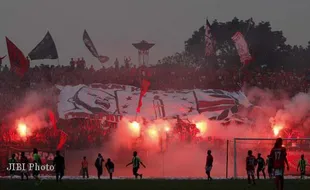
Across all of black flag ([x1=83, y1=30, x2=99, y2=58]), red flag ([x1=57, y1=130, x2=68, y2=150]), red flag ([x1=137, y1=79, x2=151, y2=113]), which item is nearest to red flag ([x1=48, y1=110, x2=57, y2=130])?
red flag ([x1=57, y1=130, x2=68, y2=150])

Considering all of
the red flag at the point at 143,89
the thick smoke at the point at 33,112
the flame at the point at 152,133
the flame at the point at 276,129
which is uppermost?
the red flag at the point at 143,89

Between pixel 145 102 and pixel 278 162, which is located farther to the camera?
pixel 145 102

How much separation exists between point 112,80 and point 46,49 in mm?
5270

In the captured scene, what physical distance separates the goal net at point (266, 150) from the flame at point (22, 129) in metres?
13.5

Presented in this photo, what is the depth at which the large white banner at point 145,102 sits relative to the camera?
4162 cm

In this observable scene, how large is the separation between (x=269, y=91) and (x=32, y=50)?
17.5 m

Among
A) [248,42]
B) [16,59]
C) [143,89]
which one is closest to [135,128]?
[143,89]

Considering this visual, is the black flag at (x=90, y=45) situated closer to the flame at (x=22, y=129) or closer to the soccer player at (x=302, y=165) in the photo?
the flame at (x=22, y=129)

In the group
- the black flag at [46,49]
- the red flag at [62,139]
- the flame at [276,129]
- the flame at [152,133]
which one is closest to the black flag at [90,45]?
the black flag at [46,49]

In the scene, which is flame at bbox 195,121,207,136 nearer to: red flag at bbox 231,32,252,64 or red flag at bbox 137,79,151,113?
red flag at bbox 137,79,151,113

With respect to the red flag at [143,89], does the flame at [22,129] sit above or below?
below

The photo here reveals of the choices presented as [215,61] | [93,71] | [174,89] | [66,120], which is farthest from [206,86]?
[215,61]

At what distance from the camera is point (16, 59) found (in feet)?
143

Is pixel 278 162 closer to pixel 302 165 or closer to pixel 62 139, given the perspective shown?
pixel 302 165
